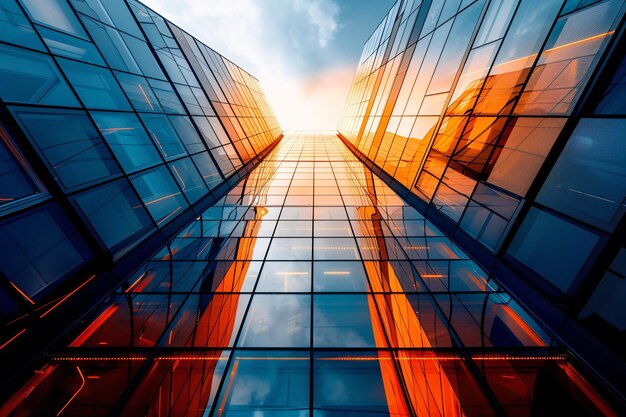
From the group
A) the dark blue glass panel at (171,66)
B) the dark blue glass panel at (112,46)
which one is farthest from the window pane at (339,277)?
the dark blue glass panel at (171,66)

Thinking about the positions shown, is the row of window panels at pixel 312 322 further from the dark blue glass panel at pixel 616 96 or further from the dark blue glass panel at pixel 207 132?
the dark blue glass panel at pixel 207 132

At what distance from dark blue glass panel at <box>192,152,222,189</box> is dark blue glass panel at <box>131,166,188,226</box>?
244cm

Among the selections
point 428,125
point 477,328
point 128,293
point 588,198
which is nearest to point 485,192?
point 588,198

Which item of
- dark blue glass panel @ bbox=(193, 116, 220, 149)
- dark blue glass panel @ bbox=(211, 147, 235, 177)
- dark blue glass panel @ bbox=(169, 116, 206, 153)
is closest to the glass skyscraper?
dark blue glass panel @ bbox=(169, 116, 206, 153)

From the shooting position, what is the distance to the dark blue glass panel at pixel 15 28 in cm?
684

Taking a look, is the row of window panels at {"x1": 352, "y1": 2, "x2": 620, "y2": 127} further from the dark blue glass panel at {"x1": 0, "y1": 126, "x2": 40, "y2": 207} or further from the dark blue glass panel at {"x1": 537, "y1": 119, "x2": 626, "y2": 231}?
the dark blue glass panel at {"x1": 0, "y1": 126, "x2": 40, "y2": 207}

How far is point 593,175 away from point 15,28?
15530 millimetres

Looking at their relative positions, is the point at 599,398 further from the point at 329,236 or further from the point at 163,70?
the point at 163,70

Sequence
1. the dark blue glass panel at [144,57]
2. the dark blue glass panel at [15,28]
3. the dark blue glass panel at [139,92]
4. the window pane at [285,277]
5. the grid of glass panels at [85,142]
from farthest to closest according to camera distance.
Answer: the dark blue glass panel at [144,57] → the dark blue glass panel at [139,92] → the window pane at [285,277] → the dark blue glass panel at [15,28] → the grid of glass panels at [85,142]

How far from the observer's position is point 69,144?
272 inches

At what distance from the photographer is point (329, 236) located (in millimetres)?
10352

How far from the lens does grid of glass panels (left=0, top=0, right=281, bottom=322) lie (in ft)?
18.1

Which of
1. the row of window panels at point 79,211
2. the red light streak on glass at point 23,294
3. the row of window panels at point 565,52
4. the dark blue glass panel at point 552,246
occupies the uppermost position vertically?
the row of window panels at point 565,52

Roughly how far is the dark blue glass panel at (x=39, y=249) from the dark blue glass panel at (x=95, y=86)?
4.52 m
